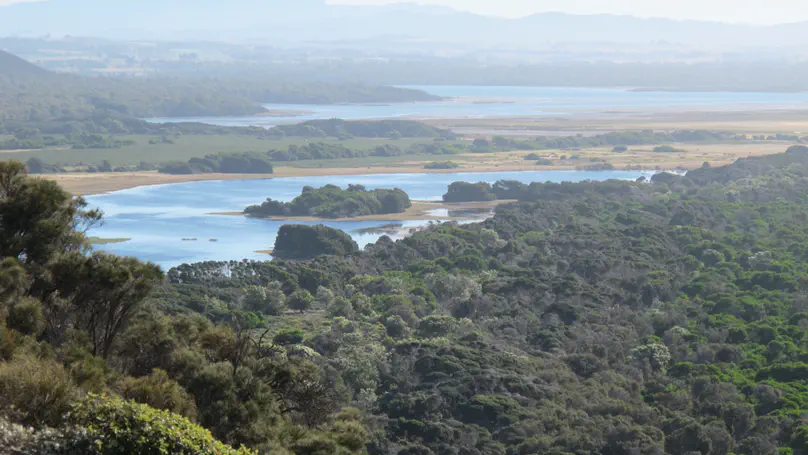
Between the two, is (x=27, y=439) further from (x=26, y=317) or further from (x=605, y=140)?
(x=605, y=140)

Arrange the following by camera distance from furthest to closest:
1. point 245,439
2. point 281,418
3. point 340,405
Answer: point 340,405 < point 281,418 < point 245,439

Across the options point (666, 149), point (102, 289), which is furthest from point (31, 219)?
point (666, 149)

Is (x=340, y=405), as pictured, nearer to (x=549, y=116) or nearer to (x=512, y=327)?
(x=512, y=327)

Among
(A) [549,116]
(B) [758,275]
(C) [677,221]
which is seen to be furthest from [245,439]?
(A) [549,116]

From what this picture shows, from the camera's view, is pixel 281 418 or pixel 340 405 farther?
pixel 340 405

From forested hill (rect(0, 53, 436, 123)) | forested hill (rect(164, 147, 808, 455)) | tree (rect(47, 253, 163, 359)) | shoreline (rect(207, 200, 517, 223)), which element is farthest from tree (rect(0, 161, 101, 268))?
forested hill (rect(0, 53, 436, 123))
